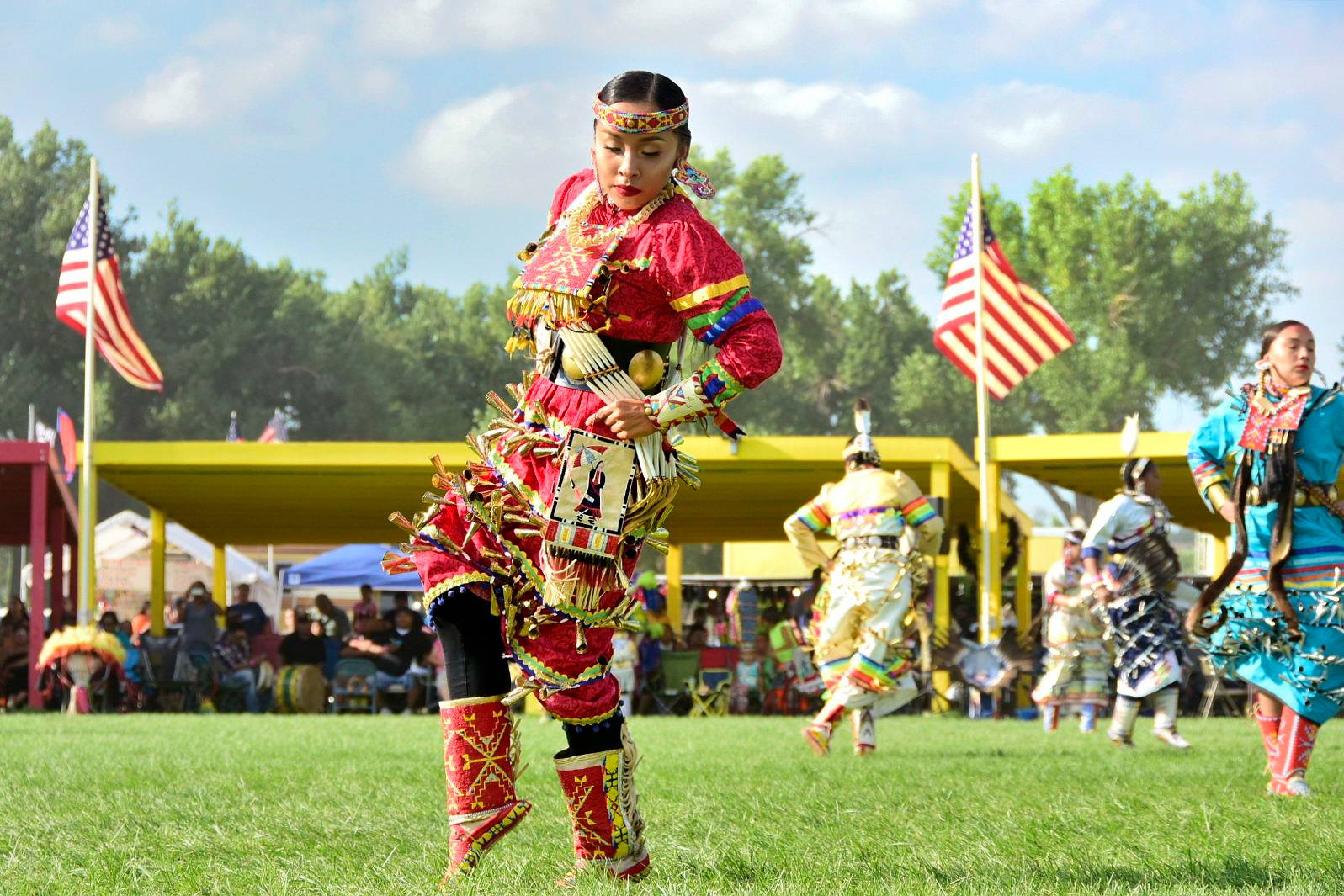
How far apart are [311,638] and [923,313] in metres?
48.3

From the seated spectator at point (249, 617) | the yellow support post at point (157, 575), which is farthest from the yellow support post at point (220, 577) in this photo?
the seated spectator at point (249, 617)

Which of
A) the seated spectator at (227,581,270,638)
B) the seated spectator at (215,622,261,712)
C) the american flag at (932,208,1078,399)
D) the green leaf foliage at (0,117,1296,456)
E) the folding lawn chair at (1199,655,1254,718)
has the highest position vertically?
the green leaf foliage at (0,117,1296,456)

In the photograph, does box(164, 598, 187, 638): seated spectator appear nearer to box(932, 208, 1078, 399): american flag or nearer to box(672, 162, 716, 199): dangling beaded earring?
box(932, 208, 1078, 399): american flag

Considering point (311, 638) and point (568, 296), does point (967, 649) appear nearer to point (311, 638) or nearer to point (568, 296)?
point (311, 638)

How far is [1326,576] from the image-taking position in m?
6.64

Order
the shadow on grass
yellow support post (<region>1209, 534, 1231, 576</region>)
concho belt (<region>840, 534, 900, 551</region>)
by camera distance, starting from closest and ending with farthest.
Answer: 1. the shadow on grass
2. concho belt (<region>840, 534, 900, 551</region>)
3. yellow support post (<region>1209, 534, 1231, 576</region>)

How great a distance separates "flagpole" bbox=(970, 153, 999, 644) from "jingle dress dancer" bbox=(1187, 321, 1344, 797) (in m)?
12.2


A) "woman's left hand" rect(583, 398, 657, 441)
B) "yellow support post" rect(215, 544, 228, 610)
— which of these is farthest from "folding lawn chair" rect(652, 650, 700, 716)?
"woman's left hand" rect(583, 398, 657, 441)

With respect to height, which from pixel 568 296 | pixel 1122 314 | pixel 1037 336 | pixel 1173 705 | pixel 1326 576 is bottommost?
pixel 1173 705

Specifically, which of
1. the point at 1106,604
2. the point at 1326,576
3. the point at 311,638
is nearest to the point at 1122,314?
the point at 311,638

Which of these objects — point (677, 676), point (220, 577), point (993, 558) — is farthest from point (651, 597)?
point (220, 577)

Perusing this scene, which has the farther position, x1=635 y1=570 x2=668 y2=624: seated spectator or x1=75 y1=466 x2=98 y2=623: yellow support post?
x1=635 y1=570 x2=668 y2=624: seated spectator

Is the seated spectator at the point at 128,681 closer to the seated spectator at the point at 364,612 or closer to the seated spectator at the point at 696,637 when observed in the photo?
the seated spectator at the point at 364,612

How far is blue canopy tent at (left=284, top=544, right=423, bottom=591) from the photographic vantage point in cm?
2547
